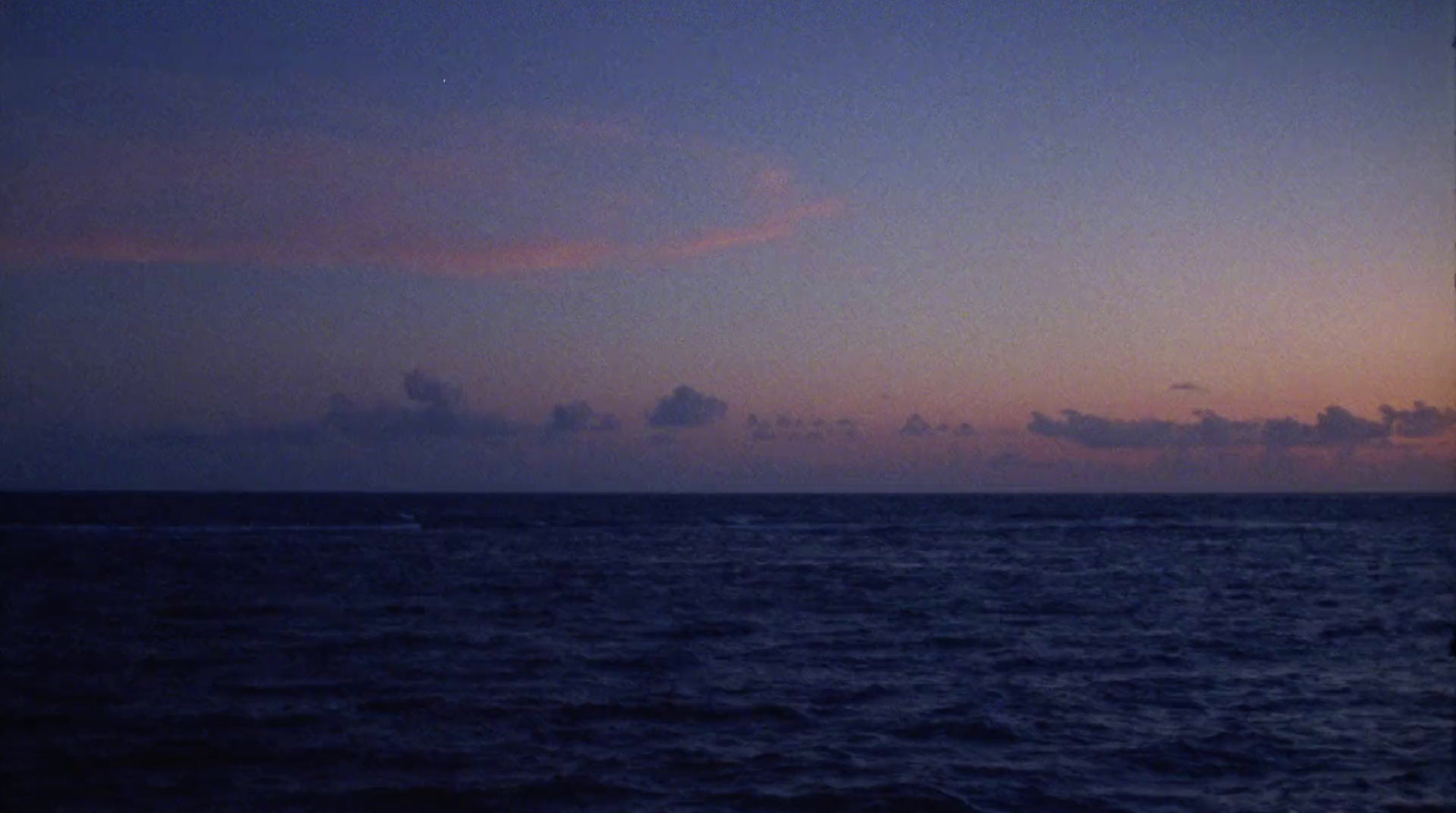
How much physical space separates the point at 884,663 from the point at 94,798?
14489 millimetres

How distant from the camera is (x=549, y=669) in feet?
74.5

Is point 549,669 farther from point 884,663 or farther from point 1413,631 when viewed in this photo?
point 1413,631

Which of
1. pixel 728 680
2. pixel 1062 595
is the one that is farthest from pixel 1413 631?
pixel 728 680

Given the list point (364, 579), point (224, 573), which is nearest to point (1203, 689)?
point (364, 579)

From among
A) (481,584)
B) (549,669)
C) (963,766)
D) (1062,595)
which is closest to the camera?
(963,766)

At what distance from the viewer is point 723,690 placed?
20469 millimetres

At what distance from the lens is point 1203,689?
20844mm

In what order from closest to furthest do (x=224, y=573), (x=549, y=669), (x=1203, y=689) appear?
(x=1203, y=689), (x=549, y=669), (x=224, y=573)

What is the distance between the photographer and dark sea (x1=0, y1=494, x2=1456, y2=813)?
47.2 feet

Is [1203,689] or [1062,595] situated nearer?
[1203,689]

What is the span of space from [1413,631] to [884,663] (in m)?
14.5

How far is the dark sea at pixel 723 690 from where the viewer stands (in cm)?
1440

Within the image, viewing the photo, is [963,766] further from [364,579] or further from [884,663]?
[364,579]

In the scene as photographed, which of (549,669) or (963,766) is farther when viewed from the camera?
(549,669)
